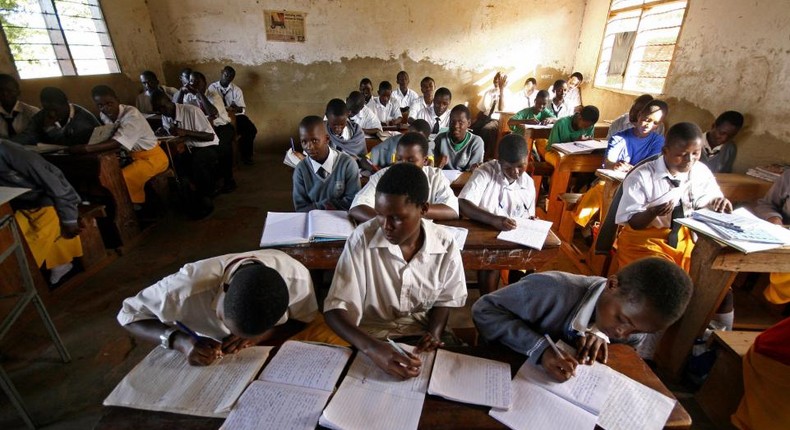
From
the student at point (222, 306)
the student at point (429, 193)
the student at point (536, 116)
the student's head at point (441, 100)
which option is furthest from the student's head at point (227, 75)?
the student at point (222, 306)

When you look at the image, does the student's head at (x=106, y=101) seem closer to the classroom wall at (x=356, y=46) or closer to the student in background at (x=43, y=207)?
the student in background at (x=43, y=207)

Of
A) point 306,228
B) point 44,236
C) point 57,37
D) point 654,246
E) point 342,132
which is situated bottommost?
point 44,236

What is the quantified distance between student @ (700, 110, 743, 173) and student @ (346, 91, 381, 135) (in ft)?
11.4

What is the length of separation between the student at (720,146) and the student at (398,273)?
3.46 m

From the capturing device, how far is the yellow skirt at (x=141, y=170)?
144 inches

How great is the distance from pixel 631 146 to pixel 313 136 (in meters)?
2.92

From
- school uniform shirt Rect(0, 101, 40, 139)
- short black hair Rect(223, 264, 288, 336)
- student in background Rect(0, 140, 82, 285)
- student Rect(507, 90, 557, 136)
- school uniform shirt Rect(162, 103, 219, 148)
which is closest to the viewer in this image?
short black hair Rect(223, 264, 288, 336)

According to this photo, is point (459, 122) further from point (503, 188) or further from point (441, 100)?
point (441, 100)

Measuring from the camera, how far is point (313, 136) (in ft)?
7.39

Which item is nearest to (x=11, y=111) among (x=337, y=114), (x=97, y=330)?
(x=97, y=330)

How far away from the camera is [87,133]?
11.3 feet

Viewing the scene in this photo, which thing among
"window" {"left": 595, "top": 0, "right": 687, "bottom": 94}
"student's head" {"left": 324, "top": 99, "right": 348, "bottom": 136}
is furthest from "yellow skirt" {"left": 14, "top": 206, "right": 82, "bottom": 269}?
"window" {"left": 595, "top": 0, "right": 687, "bottom": 94}

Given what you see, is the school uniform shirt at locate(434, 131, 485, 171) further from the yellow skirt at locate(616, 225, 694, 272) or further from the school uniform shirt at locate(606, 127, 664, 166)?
the yellow skirt at locate(616, 225, 694, 272)

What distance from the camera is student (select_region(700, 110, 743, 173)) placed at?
10.6 feet
